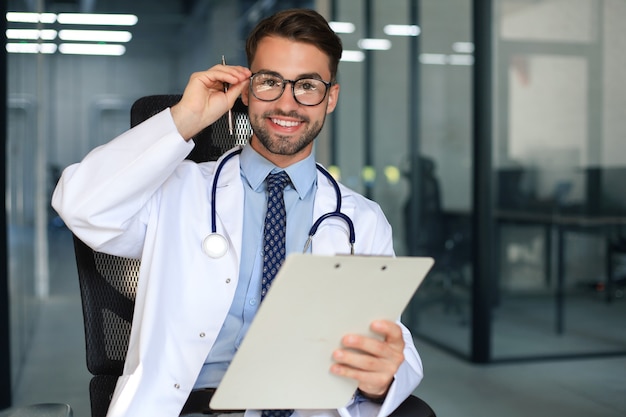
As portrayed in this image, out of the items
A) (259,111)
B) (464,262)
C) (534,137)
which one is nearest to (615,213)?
(534,137)

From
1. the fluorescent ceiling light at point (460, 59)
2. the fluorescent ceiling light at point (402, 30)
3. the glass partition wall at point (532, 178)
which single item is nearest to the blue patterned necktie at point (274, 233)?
the glass partition wall at point (532, 178)

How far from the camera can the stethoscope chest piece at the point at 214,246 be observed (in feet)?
5.08

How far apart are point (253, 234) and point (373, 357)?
0.48 metres

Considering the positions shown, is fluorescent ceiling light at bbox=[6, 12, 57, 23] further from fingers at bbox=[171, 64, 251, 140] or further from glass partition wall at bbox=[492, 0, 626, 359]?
glass partition wall at bbox=[492, 0, 626, 359]

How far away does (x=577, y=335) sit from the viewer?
4496 millimetres

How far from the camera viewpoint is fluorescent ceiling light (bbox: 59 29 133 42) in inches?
251

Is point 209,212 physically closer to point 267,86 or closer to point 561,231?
point 267,86

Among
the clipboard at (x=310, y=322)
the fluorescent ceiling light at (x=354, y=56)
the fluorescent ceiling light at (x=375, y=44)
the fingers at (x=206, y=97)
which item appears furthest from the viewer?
the fluorescent ceiling light at (x=354, y=56)

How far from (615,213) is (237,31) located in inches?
142

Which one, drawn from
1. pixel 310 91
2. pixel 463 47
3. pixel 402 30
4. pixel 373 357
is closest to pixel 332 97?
pixel 310 91

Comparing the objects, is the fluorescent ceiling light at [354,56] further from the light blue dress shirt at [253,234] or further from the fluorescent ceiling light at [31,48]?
the light blue dress shirt at [253,234]

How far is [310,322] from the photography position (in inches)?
46.1

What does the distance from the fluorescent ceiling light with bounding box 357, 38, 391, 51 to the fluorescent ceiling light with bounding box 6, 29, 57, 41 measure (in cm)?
252

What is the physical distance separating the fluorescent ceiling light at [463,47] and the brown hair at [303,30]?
3184 millimetres
